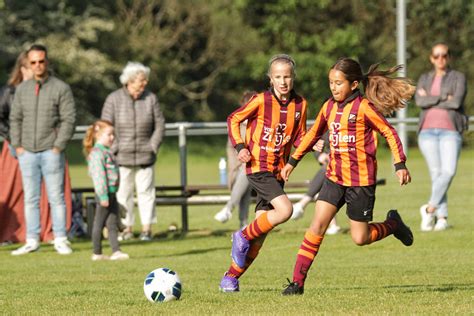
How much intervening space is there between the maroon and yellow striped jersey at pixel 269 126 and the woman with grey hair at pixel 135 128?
19.0ft

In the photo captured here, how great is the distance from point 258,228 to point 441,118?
20.5 ft

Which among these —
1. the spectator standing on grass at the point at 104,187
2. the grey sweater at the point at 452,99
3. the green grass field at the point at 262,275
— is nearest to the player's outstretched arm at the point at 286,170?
the green grass field at the point at 262,275

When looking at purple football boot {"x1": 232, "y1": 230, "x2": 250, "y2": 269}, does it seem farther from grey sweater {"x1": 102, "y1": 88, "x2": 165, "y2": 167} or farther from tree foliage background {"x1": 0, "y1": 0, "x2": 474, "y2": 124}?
tree foliage background {"x1": 0, "y1": 0, "x2": 474, "y2": 124}

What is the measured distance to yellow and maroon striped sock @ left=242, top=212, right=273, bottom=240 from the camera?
30.1ft

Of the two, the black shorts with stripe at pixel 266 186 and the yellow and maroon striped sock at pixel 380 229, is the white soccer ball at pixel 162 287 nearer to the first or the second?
the black shorts with stripe at pixel 266 186

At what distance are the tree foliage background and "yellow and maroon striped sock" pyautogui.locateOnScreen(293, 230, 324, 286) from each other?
4130 cm

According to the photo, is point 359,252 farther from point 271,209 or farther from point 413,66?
point 413,66

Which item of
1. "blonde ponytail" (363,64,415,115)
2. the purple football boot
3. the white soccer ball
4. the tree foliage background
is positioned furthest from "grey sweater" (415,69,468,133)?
the tree foliage background

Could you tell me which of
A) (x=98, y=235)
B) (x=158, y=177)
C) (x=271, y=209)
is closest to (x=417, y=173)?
Answer: (x=158, y=177)

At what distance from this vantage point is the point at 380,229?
30.2 ft

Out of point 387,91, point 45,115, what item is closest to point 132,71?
point 45,115

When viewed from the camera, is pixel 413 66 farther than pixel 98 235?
Yes

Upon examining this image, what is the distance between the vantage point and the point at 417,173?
106 ft

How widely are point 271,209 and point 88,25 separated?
38.7m
